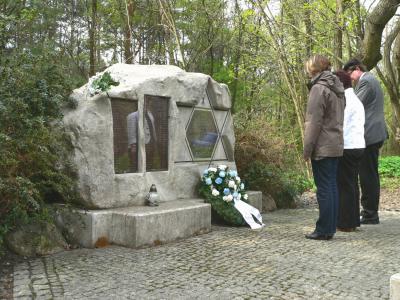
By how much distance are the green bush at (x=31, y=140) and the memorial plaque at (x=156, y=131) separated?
1.01 meters

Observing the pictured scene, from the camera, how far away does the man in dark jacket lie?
19.9 feet

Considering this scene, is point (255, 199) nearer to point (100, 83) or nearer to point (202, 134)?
point (202, 134)

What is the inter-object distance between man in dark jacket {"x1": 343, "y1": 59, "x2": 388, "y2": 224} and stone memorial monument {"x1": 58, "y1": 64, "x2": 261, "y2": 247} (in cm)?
202

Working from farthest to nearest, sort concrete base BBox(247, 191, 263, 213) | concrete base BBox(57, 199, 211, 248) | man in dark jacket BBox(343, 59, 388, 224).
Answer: concrete base BBox(247, 191, 263, 213)
man in dark jacket BBox(343, 59, 388, 224)
concrete base BBox(57, 199, 211, 248)

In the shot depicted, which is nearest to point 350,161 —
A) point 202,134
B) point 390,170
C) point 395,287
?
point 202,134

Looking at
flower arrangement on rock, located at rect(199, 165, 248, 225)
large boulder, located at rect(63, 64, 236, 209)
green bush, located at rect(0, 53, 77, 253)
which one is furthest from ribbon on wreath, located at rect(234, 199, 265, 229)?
green bush, located at rect(0, 53, 77, 253)

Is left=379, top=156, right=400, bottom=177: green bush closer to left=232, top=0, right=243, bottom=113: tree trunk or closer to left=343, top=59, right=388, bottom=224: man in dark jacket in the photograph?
left=232, top=0, right=243, bottom=113: tree trunk

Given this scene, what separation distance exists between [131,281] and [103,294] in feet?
1.09

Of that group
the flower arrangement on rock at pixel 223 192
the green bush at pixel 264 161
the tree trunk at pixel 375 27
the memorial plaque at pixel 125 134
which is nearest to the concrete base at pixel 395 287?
the memorial plaque at pixel 125 134

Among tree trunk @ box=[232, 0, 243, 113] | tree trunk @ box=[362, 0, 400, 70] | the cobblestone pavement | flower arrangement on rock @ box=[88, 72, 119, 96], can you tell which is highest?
tree trunk @ box=[232, 0, 243, 113]

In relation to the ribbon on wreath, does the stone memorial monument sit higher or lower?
higher

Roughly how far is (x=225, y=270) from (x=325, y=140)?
6.45ft

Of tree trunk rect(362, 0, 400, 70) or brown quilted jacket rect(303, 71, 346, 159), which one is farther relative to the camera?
tree trunk rect(362, 0, 400, 70)

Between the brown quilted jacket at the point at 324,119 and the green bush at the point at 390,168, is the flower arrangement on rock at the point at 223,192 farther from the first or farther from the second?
the green bush at the point at 390,168
